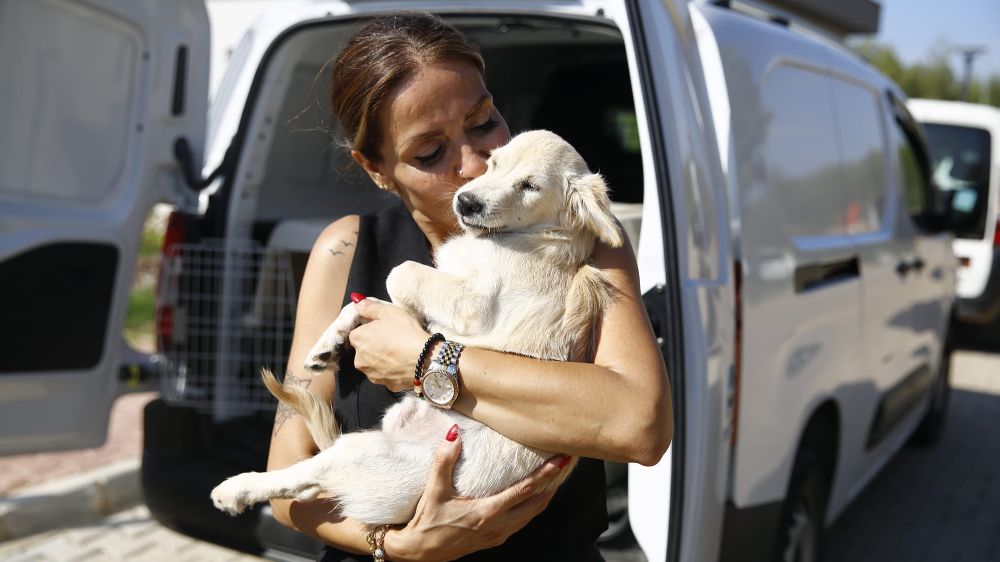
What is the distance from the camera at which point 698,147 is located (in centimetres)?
247

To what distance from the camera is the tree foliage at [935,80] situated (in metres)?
34.5

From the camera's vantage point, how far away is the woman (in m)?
1.64

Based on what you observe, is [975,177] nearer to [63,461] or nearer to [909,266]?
[909,266]

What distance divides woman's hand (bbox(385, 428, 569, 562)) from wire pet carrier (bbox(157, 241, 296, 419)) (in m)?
1.79

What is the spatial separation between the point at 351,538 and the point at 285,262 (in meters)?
1.86

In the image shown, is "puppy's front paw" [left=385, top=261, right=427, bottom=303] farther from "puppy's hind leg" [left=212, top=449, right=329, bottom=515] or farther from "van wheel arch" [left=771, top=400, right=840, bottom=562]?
"van wheel arch" [left=771, top=400, right=840, bottom=562]

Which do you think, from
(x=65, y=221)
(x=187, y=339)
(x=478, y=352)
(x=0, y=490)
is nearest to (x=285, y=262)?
(x=187, y=339)

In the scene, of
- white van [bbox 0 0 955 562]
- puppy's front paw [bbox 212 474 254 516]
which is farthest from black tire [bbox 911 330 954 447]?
puppy's front paw [bbox 212 474 254 516]

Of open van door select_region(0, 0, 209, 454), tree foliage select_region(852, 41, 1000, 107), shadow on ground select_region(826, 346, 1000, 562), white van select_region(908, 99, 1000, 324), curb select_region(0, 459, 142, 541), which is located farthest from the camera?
tree foliage select_region(852, 41, 1000, 107)

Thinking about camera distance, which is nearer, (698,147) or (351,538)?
(351,538)

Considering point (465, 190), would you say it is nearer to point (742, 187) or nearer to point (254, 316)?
point (742, 187)

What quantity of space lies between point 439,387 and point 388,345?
14 centimetres

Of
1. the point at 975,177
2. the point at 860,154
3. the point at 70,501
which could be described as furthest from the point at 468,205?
the point at 975,177

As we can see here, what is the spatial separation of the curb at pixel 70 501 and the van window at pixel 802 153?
11.9 ft
